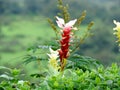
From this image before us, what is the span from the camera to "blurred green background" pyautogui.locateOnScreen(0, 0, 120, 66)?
2647 inches

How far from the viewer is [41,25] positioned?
281 ft

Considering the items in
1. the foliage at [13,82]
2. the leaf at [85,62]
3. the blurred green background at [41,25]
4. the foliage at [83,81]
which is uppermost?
the blurred green background at [41,25]

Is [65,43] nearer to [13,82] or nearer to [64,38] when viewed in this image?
[64,38]

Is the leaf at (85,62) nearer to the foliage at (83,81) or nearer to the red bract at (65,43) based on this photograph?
the red bract at (65,43)

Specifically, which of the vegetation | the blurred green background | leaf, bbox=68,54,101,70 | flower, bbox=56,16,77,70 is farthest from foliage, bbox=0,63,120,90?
the blurred green background

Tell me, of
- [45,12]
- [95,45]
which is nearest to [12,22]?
[45,12]

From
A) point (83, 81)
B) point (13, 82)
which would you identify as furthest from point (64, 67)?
point (83, 81)

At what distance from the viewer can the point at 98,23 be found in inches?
3179

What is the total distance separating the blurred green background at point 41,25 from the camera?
67225mm

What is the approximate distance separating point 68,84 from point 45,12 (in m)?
85.1

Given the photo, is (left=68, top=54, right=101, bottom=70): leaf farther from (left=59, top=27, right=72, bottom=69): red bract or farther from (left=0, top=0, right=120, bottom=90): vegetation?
(left=59, top=27, right=72, bottom=69): red bract

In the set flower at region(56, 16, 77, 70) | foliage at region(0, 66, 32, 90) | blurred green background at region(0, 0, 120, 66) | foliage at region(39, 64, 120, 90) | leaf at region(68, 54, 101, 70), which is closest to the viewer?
foliage at region(39, 64, 120, 90)

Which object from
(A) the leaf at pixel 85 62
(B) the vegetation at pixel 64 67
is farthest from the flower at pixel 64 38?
(A) the leaf at pixel 85 62

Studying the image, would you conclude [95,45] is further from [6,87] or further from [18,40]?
[6,87]
